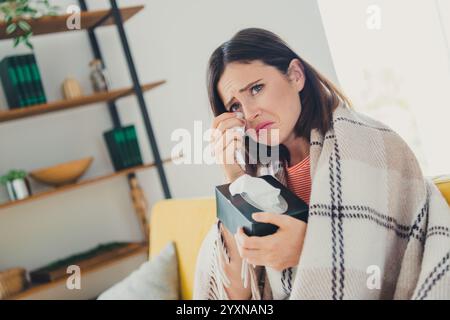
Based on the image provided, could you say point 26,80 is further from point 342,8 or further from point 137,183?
point 342,8

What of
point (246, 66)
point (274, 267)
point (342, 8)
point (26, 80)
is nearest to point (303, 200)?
point (274, 267)

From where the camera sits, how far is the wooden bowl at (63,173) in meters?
1.88

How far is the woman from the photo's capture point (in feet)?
2.30

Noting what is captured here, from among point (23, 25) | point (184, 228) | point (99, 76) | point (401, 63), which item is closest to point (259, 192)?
point (401, 63)

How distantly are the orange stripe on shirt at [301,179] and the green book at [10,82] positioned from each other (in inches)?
52.2

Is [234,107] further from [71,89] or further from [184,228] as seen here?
[71,89]

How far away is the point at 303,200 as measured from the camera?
78 cm

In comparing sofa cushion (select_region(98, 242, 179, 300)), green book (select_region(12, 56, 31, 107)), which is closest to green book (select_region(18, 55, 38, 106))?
green book (select_region(12, 56, 31, 107))

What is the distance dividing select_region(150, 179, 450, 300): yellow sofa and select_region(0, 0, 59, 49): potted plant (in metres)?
0.76

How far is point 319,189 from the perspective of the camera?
2.39 feet

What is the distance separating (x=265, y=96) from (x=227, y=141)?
104 mm

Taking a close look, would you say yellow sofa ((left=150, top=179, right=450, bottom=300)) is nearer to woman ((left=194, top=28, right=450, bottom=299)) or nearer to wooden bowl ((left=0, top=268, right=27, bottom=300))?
woman ((left=194, top=28, right=450, bottom=299))
